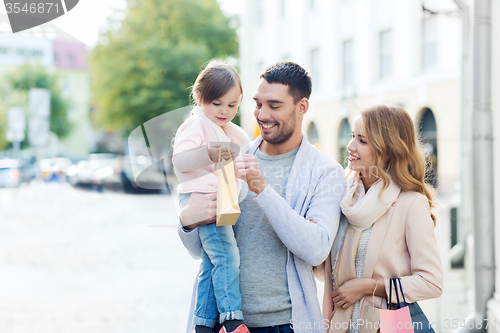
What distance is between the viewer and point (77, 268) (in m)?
8.96

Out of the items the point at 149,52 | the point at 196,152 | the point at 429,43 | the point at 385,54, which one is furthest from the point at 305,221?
the point at 149,52

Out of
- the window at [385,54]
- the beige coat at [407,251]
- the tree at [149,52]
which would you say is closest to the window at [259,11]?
the tree at [149,52]

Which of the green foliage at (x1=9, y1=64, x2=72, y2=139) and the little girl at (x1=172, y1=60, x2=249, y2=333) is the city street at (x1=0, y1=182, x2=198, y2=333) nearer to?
the little girl at (x1=172, y1=60, x2=249, y2=333)

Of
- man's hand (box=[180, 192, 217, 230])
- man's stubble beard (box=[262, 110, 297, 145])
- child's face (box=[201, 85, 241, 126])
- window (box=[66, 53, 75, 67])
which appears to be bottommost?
man's hand (box=[180, 192, 217, 230])

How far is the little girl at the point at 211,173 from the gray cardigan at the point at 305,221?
4.8 inches

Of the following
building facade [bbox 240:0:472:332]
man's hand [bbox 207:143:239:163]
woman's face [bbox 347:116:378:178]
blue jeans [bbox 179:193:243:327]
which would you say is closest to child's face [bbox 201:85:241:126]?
man's hand [bbox 207:143:239:163]

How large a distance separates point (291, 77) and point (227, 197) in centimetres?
63

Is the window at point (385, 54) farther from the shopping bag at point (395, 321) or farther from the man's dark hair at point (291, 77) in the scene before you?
the shopping bag at point (395, 321)

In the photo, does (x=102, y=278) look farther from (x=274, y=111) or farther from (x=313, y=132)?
(x=313, y=132)

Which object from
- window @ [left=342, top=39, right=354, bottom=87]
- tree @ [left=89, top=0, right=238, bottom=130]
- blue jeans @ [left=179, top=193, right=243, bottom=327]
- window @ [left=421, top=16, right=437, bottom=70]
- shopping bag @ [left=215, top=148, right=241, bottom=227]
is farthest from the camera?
tree @ [left=89, top=0, right=238, bottom=130]

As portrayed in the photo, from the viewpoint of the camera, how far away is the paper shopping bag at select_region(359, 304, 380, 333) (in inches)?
85.9

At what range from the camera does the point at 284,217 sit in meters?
1.97

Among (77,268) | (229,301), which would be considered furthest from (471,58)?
(77,268)

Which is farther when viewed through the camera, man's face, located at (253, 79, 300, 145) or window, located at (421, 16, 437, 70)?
window, located at (421, 16, 437, 70)
